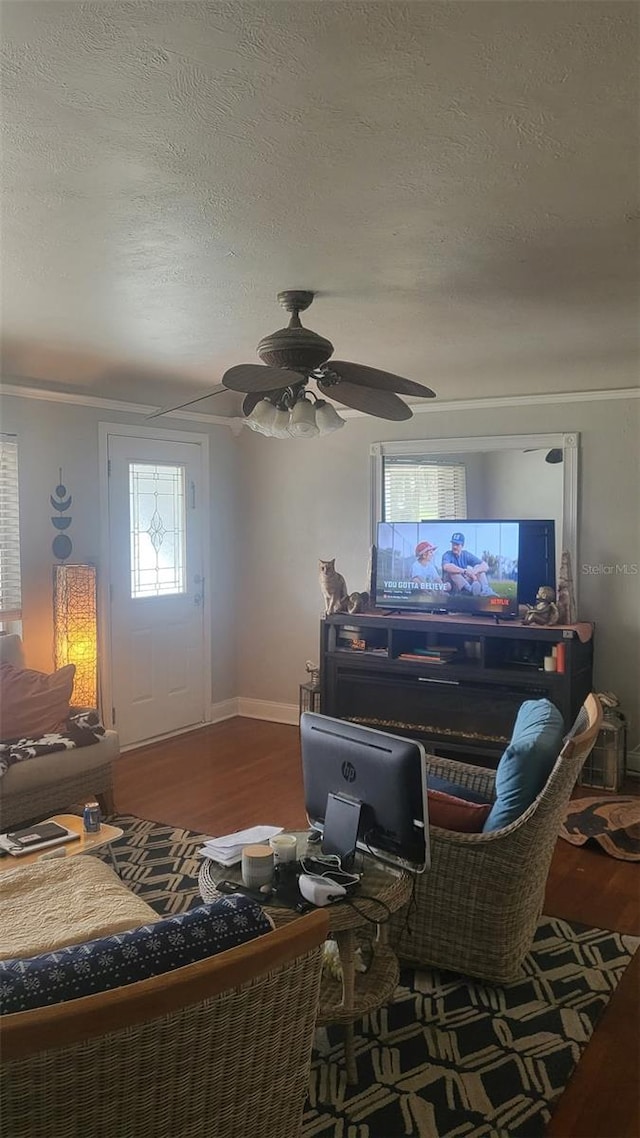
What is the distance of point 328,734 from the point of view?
8.26 ft

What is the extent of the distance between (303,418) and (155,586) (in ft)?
9.80

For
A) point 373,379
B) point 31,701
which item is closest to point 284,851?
point 373,379

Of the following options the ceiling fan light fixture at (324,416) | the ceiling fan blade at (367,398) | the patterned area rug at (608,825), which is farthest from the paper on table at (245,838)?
the patterned area rug at (608,825)

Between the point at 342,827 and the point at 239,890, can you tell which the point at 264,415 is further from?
the point at 239,890

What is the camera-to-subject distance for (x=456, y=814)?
2.76 metres

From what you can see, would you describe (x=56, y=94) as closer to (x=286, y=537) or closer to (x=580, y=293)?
(x=580, y=293)

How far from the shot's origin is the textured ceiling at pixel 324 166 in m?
1.45

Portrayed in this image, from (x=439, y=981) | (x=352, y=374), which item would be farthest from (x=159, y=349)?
(x=439, y=981)

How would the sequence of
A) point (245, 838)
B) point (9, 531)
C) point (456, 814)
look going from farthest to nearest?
point (9, 531) → point (456, 814) → point (245, 838)

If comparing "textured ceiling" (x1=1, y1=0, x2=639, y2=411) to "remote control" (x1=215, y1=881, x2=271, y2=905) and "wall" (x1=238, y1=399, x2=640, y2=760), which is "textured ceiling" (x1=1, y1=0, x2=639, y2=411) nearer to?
"wall" (x1=238, y1=399, x2=640, y2=760)

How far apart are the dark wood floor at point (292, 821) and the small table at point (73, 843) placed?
891 millimetres

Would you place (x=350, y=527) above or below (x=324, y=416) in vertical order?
below

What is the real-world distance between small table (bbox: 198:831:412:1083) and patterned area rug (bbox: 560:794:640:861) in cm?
166

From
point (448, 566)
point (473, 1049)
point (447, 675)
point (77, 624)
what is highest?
point (448, 566)
